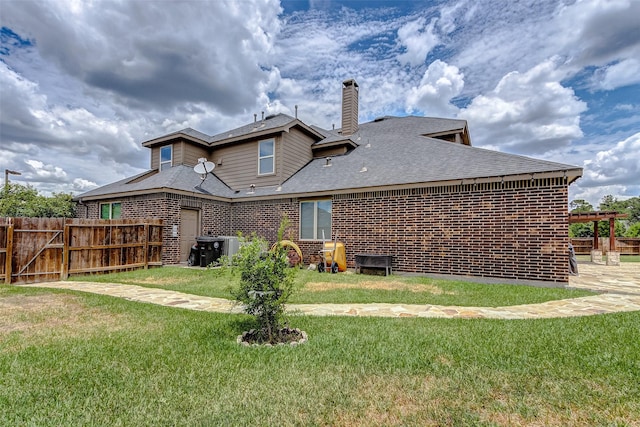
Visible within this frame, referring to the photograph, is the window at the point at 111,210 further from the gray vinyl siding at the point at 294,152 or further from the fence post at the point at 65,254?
the gray vinyl siding at the point at 294,152

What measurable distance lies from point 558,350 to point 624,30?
10.8m

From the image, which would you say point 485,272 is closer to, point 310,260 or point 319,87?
point 310,260

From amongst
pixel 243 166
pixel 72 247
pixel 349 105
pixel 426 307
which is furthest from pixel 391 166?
pixel 72 247

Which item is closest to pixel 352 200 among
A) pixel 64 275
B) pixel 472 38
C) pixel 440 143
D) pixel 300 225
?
pixel 300 225

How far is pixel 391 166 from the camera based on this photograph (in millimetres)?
11000

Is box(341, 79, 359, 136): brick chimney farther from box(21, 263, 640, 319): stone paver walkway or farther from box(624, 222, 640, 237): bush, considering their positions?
box(624, 222, 640, 237): bush

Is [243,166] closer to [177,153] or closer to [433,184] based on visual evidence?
[177,153]

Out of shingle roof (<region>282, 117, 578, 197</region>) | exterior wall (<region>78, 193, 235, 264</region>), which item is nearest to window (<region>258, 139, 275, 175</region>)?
shingle roof (<region>282, 117, 578, 197</region>)

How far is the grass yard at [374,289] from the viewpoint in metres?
6.02

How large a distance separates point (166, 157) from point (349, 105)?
30.9 ft

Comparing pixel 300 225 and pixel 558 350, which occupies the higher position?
pixel 300 225

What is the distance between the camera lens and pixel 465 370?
2.93 m

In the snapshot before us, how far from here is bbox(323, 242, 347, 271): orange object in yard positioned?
9883 mm

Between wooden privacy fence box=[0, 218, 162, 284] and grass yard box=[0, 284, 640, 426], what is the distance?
4.58 m
